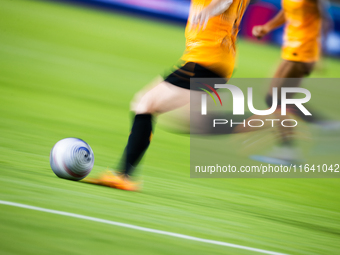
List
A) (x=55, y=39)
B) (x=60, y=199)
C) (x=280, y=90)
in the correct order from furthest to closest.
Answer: (x=55, y=39)
(x=280, y=90)
(x=60, y=199)

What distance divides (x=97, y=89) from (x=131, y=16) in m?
11.1

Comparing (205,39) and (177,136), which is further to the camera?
(177,136)

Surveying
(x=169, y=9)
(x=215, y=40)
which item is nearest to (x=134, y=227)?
(x=215, y=40)

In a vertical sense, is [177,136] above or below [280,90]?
below

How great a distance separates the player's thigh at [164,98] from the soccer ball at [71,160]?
0.55 meters

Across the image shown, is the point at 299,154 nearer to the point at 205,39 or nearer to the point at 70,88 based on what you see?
the point at 205,39

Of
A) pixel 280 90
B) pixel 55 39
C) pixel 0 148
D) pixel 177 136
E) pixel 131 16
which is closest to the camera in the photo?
pixel 0 148

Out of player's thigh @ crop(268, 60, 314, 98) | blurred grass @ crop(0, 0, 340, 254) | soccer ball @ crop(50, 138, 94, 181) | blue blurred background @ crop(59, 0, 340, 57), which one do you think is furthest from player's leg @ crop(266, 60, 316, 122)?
blue blurred background @ crop(59, 0, 340, 57)

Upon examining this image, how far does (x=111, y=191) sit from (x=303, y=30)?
324 centimetres

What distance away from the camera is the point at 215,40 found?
163 inches

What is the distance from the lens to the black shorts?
4.18 meters

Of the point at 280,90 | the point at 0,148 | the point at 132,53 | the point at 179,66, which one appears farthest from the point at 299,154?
the point at 132,53

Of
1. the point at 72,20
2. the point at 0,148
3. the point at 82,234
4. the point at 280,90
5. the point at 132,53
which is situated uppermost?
the point at 72,20

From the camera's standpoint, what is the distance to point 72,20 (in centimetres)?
1599
